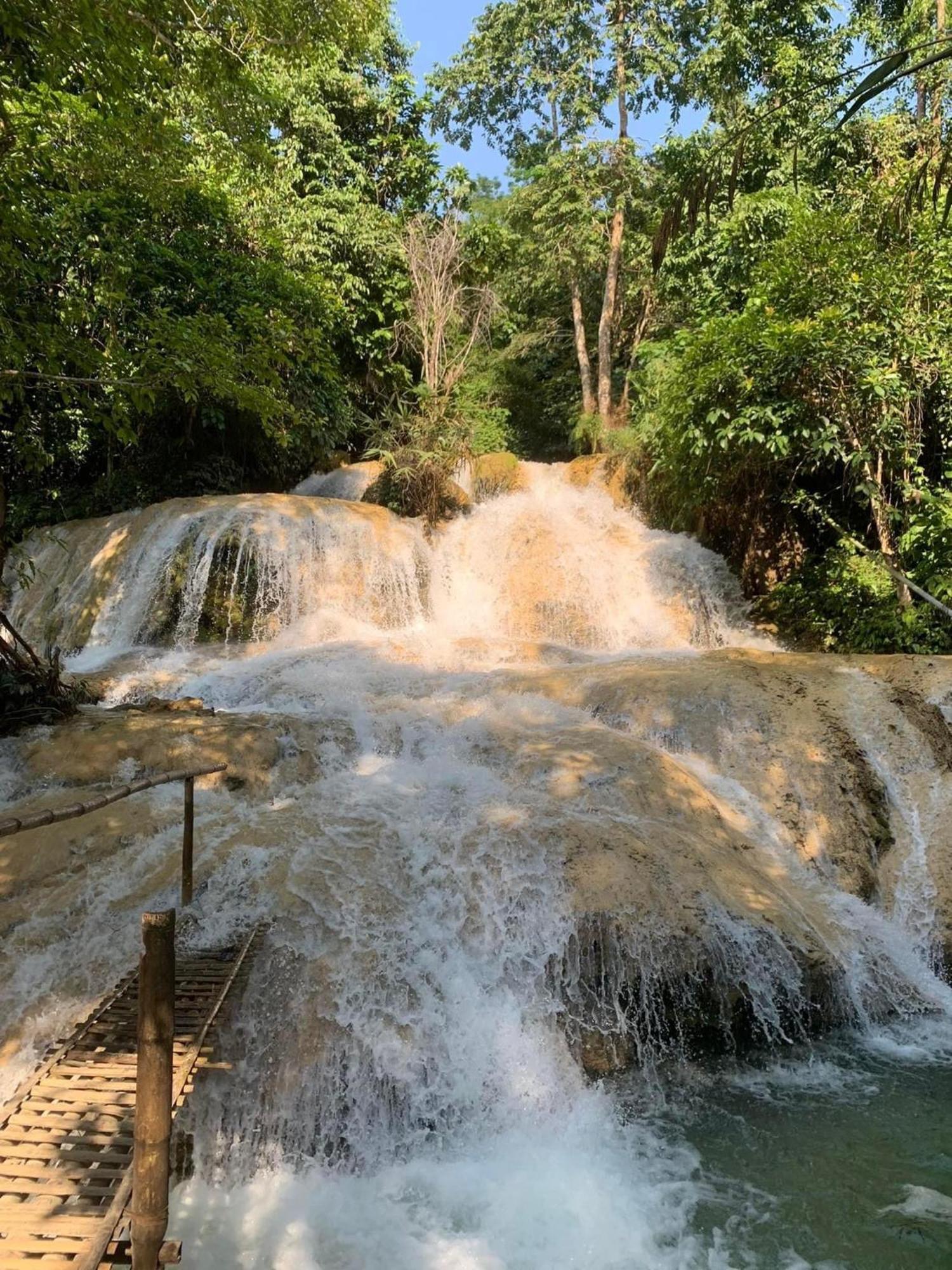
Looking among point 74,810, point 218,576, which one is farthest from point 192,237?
point 74,810

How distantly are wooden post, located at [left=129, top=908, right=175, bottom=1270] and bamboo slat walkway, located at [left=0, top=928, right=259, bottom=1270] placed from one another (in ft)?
0.31

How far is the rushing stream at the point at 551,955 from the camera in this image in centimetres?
320

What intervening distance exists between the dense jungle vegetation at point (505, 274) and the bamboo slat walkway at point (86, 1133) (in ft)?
10.5

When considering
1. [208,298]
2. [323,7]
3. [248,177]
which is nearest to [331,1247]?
[323,7]

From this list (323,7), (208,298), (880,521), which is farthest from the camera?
(208,298)

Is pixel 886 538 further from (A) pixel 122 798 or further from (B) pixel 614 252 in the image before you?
(B) pixel 614 252

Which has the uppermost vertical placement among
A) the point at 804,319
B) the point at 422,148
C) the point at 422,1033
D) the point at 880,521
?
the point at 422,148

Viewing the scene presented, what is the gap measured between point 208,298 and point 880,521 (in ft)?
34.7

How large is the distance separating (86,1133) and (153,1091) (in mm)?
1056

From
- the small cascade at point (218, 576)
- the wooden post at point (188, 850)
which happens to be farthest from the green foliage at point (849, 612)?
the wooden post at point (188, 850)

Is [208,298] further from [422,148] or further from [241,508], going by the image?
[422,148]

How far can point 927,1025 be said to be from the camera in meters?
4.54

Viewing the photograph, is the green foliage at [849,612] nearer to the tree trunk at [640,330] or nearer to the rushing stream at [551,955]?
the rushing stream at [551,955]

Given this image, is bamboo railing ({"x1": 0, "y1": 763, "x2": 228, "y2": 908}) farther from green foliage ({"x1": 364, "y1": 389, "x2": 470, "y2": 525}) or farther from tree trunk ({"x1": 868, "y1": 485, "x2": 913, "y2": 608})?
green foliage ({"x1": 364, "y1": 389, "x2": 470, "y2": 525})
